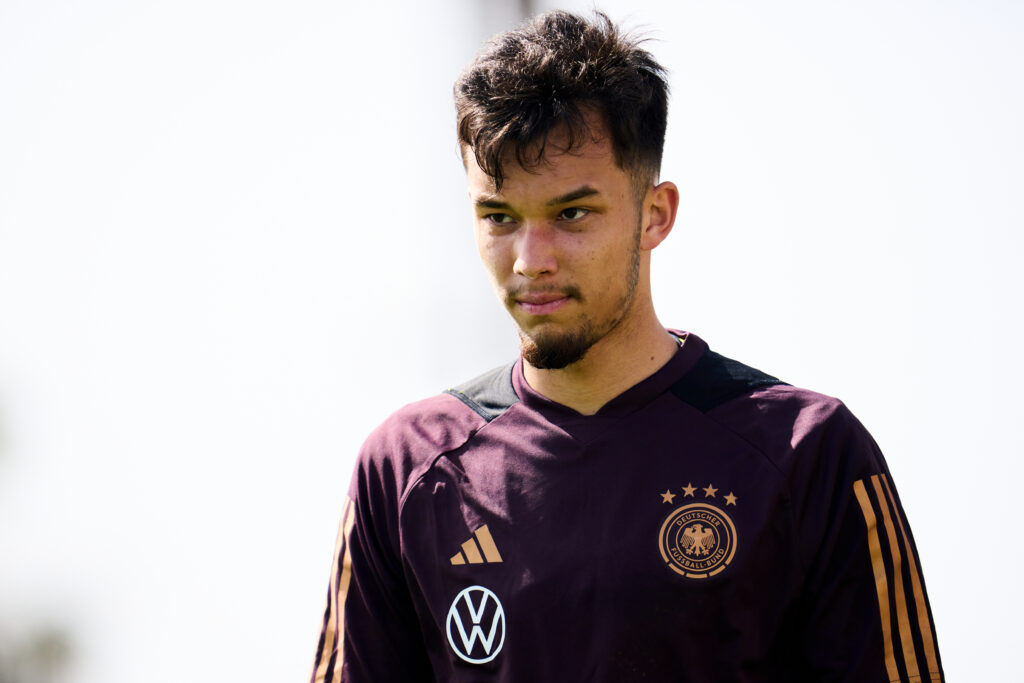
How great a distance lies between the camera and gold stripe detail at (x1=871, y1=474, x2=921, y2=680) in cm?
99

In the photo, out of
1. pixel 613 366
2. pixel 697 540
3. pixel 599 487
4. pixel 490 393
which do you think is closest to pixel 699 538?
pixel 697 540

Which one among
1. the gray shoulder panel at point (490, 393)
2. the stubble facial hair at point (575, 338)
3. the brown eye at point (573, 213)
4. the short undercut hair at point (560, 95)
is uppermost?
the short undercut hair at point (560, 95)

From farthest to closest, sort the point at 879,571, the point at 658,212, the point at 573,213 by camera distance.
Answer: the point at 658,212 → the point at 573,213 → the point at 879,571

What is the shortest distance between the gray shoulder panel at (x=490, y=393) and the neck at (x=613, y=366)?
8 centimetres

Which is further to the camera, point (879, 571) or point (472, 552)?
point (472, 552)

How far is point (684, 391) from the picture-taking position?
114 centimetres

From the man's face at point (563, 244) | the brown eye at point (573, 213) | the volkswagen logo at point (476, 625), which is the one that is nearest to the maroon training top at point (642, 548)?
the volkswagen logo at point (476, 625)

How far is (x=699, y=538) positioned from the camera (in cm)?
104

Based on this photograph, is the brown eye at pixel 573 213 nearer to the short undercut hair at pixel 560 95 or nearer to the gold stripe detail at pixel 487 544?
the short undercut hair at pixel 560 95

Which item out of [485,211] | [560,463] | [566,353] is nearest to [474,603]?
[560,463]

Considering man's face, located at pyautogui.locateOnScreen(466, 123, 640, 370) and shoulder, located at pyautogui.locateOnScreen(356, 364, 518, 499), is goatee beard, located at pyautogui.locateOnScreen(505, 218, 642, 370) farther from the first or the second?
shoulder, located at pyautogui.locateOnScreen(356, 364, 518, 499)

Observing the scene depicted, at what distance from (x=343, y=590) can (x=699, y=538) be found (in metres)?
0.50

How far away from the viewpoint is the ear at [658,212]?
46.4 inches

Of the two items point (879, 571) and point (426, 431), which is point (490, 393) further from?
point (879, 571)
